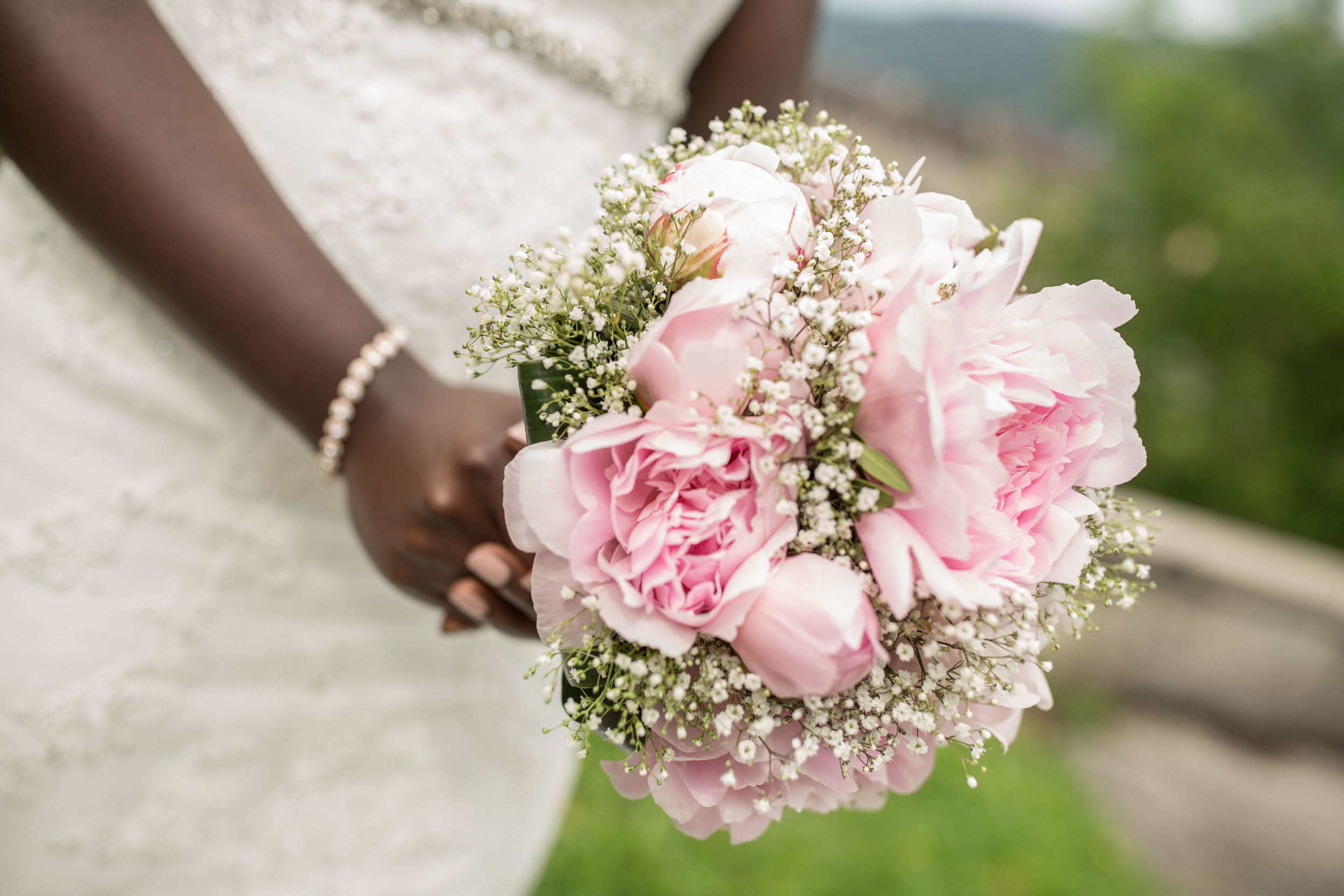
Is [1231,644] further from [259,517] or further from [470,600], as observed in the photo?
[259,517]

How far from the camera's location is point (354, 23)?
148cm

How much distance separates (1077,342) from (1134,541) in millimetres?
291

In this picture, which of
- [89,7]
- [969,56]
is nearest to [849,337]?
[89,7]

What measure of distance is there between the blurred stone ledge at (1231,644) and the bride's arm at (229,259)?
4.84m

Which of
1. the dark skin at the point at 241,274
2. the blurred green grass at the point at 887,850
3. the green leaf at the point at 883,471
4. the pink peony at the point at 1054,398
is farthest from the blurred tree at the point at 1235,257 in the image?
the green leaf at the point at 883,471

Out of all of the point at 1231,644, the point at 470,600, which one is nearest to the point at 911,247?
the point at 470,600

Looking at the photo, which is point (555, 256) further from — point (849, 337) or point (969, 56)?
point (969, 56)

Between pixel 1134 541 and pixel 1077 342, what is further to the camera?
pixel 1134 541

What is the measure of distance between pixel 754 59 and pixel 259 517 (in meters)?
1.38

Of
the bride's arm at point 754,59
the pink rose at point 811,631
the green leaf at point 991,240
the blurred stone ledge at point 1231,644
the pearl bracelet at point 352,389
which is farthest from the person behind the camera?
the blurred stone ledge at point 1231,644

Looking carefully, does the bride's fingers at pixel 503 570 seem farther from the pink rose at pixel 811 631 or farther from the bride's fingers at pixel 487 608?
the pink rose at pixel 811 631

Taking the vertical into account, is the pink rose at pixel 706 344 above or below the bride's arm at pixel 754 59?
below

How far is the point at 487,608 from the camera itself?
51.4 inches

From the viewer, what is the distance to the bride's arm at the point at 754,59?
1.90m
